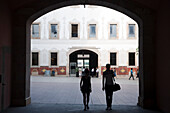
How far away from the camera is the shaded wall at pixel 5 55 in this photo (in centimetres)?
708

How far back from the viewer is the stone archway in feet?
26.8

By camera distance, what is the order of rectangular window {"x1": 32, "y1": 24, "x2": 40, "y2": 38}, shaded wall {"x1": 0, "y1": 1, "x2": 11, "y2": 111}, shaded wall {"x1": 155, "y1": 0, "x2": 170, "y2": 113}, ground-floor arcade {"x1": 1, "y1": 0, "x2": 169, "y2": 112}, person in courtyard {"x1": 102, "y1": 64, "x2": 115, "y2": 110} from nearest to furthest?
shaded wall {"x1": 155, "y1": 0, "x2": 170, "y2": 113} < shaded wall {"x1": 0, "y1": 1, "x2": 11, "y2": 111} < person in courtyard {"x1": 102, "y1": 64, "x2": 115, "y2": 110} < ground-floor arcade {"x1": 1, "y1": 0, "x2": 169, "y2": 112} < rectangular window {"x1": 32, "y1": 24, "x2": 40, "y2": 38}

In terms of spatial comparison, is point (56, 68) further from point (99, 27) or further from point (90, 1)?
point (90, 1)

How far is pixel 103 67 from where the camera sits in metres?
26.6

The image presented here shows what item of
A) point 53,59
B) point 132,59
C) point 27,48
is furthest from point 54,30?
point 27,48

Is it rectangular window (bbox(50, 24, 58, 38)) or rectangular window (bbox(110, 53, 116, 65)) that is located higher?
rectangular window (bbox(50, 24, 58, 38))

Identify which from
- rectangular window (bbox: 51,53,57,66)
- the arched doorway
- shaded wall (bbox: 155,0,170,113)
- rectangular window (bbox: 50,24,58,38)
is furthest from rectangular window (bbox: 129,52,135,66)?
shaded wall (bbox: 155,0,170,113)

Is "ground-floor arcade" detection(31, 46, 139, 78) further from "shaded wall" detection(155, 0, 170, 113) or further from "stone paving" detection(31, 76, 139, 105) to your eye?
"shaded wall" detection(155, 0, 170, 113)

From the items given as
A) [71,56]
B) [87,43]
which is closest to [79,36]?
[87,43]

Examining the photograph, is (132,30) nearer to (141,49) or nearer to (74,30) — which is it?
(74,30)

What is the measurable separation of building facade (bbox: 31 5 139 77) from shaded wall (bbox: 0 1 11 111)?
19.0 metres

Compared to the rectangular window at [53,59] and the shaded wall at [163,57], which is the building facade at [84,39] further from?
the shaded wall at [163,57]

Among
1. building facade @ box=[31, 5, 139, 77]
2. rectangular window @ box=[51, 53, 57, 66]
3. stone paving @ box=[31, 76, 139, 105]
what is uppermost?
building facade @ box=[31, 5, 139, 77]

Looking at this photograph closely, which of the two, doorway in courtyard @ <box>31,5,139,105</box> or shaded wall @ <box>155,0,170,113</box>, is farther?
doorway in courtyard @ <box>31,5,139,105</box>
